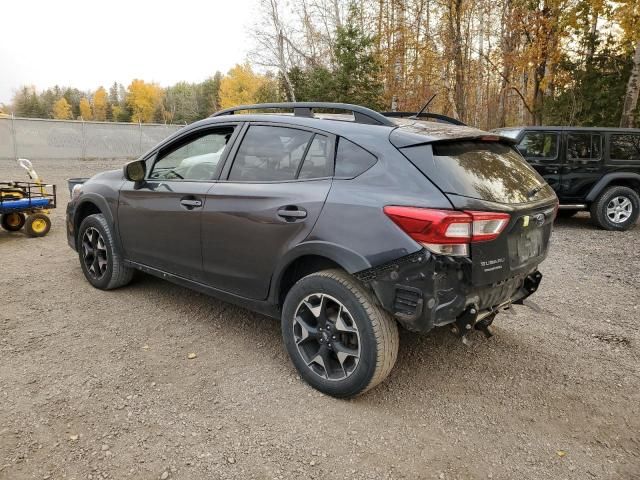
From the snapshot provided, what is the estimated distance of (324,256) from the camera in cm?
272

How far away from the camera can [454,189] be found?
2.48 metres

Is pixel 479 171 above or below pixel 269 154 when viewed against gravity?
below

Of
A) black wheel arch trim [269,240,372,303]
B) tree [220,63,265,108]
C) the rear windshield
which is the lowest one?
black wheel arch trim [269,240,372,303]

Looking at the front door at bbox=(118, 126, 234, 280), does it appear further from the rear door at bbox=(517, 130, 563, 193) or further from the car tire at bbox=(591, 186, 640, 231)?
the car tire at bbox=(591, 186, 640, 231)

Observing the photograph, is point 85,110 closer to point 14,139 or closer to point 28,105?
point 28,105

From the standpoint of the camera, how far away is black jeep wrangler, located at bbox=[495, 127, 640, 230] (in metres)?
8.25

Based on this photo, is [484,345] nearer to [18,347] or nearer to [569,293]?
[569,293]

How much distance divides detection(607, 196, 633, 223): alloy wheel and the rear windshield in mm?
6326

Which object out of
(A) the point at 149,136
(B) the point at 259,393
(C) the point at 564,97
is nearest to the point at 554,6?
(C) the point at 564,97

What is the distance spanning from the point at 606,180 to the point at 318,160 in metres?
7.37

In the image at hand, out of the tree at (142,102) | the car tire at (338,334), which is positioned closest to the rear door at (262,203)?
the car tire at (338,334)

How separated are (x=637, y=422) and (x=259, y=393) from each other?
226 centimetres

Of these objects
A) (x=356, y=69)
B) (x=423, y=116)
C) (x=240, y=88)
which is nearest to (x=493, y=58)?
(x=356, y=69)

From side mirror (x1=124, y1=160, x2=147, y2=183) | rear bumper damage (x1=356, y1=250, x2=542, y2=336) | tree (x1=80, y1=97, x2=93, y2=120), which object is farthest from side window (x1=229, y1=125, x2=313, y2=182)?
tree (x1=80, y1=97, x2=93, y2=120)
